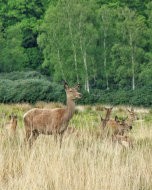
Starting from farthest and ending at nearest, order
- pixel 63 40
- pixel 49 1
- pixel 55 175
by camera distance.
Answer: pixel 49 1 < pixel 63 40 < pixel 55 175

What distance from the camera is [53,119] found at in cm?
1056

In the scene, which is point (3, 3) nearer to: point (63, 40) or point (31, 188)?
point (63, 40)

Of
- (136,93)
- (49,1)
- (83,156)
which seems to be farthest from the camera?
(49,1)

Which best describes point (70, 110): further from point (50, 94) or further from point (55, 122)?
point (50, 94)

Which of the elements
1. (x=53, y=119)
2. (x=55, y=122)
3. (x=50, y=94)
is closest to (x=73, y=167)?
(x=55, y=122)

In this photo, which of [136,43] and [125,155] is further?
[136,43]

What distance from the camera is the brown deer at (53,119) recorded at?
10344 millimetres

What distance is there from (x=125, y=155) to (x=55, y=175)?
1923 mm

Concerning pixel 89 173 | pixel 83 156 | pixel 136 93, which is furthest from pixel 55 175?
pixel 136 93

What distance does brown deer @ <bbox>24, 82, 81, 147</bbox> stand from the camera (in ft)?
33.9

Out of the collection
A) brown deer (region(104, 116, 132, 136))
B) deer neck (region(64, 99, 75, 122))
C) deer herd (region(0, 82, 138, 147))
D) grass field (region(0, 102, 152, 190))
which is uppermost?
grass field (region(0, 102, 152, 190))

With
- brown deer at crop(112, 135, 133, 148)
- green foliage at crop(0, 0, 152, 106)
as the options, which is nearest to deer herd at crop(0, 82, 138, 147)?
brown deer at crop(112, 135, 133, 148)

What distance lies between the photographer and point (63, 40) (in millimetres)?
45594

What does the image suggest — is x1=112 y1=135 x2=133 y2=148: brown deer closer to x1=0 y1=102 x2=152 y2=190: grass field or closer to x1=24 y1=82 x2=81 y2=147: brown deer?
x1=0 y1=102 x2=152 y2=190: grass field
